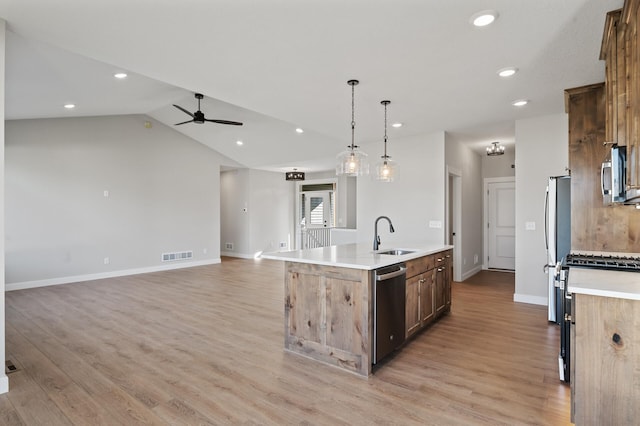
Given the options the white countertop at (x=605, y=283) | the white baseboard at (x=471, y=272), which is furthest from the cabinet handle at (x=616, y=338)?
the white baseboard at (x=471, y=272)

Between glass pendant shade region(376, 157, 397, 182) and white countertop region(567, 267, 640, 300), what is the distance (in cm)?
232

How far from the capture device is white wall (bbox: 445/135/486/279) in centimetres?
642

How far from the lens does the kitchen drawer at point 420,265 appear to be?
339 centimetres

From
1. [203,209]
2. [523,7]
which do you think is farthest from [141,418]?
[203,209]

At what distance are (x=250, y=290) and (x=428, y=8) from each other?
15.9 ft

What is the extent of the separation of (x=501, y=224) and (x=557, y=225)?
4242 millimetres

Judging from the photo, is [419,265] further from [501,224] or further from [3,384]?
[501,224]

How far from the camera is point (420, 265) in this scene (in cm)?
361

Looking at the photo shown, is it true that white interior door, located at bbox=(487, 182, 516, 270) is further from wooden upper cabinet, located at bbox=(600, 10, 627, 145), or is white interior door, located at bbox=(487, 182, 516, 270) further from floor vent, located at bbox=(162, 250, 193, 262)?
floor vent, located at bbox=(162, 250, 193, 262)

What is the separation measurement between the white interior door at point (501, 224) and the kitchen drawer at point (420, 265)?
466cm

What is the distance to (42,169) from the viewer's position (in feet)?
20.3

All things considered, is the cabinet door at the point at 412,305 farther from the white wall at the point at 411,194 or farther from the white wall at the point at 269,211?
the white wall at the point at 269,211

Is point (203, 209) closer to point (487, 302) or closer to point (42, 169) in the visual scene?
point (42, 169)

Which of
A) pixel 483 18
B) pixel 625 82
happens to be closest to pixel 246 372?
pixel 483 18
